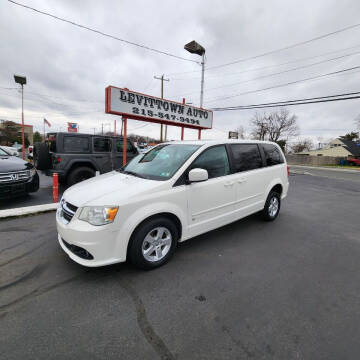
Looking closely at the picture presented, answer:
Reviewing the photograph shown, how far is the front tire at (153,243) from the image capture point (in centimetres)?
252

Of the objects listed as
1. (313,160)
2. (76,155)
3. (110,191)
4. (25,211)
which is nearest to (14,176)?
(25,211)

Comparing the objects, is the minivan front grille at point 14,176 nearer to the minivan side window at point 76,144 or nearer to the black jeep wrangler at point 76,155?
the black jeep wrangler at point 76,155

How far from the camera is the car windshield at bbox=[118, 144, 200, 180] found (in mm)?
3016

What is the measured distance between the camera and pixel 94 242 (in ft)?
7.50

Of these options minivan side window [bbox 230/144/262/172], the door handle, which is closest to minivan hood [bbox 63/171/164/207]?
the door handle

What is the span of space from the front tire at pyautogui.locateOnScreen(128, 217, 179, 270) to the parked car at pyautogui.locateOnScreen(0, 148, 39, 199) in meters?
4.13

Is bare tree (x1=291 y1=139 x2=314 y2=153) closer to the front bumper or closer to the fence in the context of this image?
the fence

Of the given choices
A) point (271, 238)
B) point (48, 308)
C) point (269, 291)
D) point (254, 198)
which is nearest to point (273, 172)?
point (254, 198)

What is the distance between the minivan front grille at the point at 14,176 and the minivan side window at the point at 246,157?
16.7ft

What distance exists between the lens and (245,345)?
1717mm

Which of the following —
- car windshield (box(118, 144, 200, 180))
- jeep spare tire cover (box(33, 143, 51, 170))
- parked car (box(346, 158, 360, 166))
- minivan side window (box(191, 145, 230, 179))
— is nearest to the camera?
car windshield (box(118, 144, 200, 180))

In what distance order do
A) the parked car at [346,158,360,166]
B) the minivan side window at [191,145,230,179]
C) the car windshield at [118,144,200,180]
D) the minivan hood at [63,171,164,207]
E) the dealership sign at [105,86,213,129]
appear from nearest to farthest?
the minivan hood at [63,171,164,207]
the car windshield at [118,144,200,180]
the minivan side window at [191,145,230,179]
the dealership sign at [105,86,213,129]
the parked car at [346,158,360,166]

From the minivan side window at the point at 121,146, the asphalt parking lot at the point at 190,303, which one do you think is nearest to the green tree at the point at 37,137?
the minivan side window at the point at 121,146

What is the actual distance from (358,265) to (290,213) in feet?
8.33
